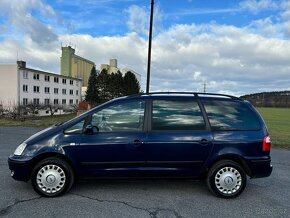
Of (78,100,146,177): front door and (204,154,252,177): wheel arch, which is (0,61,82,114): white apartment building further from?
(204,154,252,177): wheel arch

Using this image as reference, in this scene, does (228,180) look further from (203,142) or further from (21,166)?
(21,166)

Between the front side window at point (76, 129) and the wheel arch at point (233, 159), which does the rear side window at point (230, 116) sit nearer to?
the wheel arch at point (233, 159)

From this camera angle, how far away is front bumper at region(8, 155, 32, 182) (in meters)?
4.05

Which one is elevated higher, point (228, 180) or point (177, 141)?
point (177, 141)

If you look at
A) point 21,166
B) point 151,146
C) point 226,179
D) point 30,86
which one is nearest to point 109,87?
point 30,86

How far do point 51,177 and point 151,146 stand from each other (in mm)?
1670

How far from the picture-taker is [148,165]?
13.8 feet

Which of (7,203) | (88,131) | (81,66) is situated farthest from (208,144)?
(81,66)

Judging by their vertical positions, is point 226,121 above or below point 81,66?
below

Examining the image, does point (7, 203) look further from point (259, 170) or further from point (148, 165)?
point (259, 170)

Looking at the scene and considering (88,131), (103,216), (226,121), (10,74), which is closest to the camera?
(103,216)

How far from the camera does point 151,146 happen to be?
415 centimetres

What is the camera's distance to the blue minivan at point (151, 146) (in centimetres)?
411

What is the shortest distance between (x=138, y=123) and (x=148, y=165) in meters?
0.71
